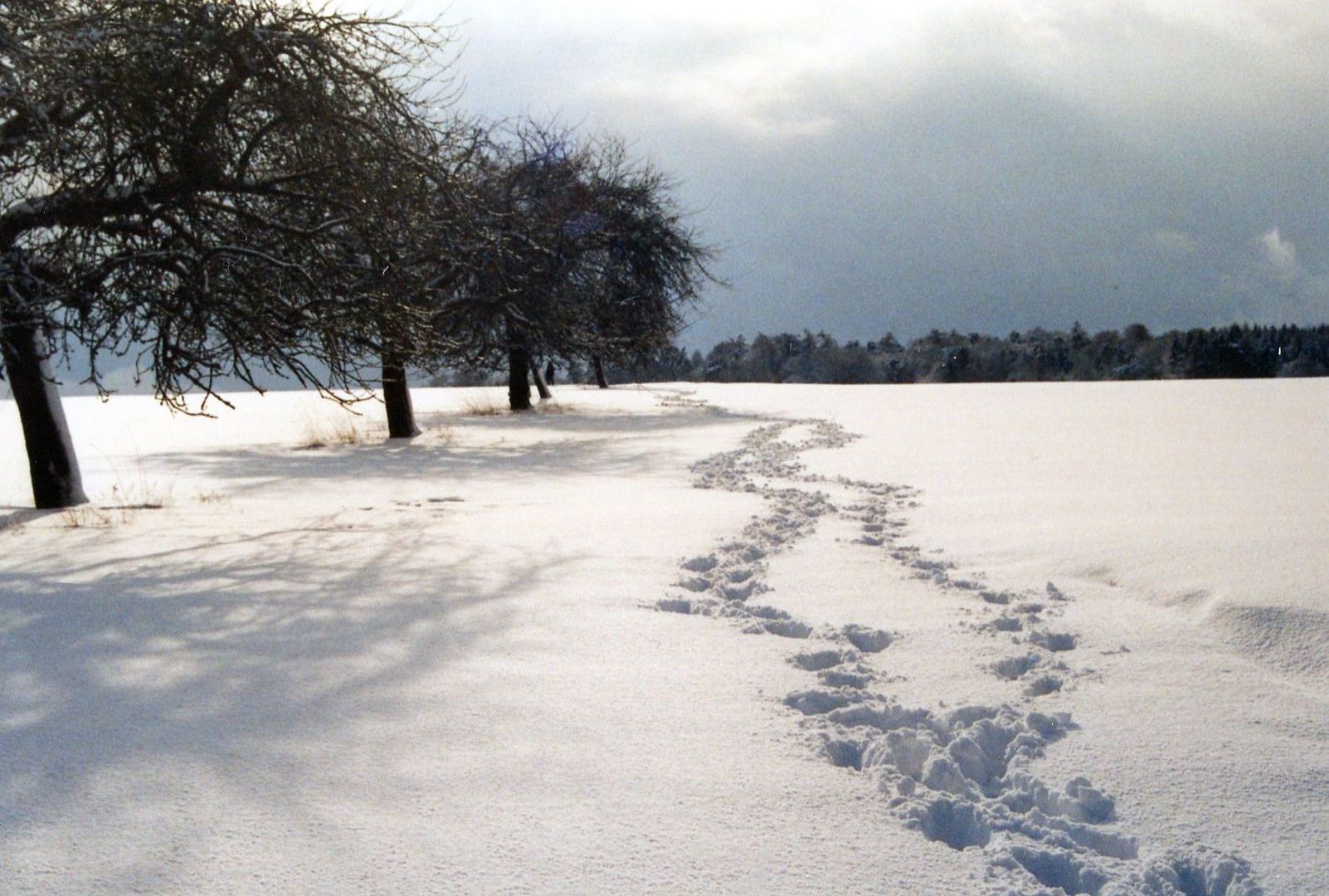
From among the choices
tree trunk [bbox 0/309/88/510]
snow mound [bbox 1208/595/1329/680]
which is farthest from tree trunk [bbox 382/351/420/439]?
snow mound [bbox 1208/595/1329/680]

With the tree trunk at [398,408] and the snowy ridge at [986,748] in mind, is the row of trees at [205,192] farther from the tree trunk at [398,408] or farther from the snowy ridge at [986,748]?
the tree trunk at [398,408]

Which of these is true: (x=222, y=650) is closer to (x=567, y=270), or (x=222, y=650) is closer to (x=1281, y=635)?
(x=1281, y=635)

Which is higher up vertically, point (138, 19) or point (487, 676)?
point (138, 19)

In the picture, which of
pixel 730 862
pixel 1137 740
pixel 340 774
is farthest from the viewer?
pixel 1137 740

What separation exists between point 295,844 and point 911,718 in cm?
186

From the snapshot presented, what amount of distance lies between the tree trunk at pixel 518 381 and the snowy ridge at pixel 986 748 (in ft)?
47.1

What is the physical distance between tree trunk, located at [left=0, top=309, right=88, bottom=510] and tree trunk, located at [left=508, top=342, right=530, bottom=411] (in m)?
11.1

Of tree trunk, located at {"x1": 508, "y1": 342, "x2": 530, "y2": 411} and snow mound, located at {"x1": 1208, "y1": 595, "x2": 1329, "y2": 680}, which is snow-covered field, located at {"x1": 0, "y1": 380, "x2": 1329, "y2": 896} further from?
tree trunk, located at {"x1": 508, "y1": 342, "x2": 530, "y2": 411}

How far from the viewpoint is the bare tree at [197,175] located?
20.0 ft

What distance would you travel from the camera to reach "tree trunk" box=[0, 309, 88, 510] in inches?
313

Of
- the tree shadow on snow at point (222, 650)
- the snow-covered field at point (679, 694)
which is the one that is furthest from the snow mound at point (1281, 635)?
the tree shadow on snow at point (222, 650)

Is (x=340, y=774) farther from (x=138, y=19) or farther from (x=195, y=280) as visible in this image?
(x=138, y=19)

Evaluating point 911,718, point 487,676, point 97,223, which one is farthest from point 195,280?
point 911,718

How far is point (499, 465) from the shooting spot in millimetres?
11141
